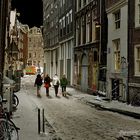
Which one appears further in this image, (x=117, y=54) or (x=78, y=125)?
(x=117, y=54)

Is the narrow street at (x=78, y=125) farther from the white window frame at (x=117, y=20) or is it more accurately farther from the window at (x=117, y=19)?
the window at (x=117, y=19)

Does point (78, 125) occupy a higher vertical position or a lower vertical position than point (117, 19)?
lower

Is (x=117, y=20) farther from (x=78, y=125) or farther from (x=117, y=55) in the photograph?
(x=78, y=125)

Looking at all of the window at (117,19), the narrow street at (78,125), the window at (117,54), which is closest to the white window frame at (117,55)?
the window at (117,54)

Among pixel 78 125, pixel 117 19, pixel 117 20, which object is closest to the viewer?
pixel 78 125

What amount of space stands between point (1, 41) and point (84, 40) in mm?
20955

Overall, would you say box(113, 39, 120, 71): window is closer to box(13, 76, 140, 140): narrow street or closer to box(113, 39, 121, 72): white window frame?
box(113, 39, 121, 72): white window frame

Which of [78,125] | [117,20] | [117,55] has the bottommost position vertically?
[78,125]

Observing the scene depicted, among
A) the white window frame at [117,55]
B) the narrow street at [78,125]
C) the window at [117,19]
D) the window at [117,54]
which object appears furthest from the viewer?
the window at [117,19]

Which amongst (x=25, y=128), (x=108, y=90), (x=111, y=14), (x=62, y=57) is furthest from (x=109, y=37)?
(x=62, y=57)

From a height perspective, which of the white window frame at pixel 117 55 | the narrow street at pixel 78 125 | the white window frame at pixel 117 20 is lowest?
the narrow street at pixel 78 125

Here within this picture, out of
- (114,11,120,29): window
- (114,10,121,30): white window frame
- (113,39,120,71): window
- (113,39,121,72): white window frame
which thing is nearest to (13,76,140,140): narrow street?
(113,39,121,72): white window frame

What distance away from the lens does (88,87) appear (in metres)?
39.9

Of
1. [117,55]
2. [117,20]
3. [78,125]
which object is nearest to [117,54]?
[117,55]
